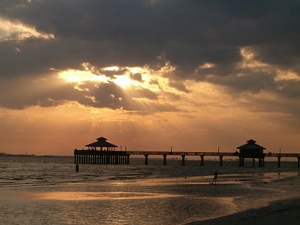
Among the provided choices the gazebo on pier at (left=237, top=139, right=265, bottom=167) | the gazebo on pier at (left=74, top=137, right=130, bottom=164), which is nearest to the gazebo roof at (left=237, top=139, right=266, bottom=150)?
the gazebo on pier at (left=237, top=139, right=265, bottom=167)

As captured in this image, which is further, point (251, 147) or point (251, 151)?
point (251, 151)

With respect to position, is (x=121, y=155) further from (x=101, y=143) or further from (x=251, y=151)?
(x=251, y=151)

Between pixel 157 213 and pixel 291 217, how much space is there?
716cm

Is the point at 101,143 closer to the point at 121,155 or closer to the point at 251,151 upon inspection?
the point at 121,155

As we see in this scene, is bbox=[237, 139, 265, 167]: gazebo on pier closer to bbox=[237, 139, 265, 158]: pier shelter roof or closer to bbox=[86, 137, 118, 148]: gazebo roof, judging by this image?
bbox=[237, 139, 265, 158]: pier shelter roof

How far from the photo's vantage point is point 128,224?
63.0 ft

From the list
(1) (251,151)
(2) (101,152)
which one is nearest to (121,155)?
(2) (101,152)

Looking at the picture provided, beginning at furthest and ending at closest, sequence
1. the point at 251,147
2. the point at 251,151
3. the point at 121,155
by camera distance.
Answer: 1. the point at 121,155
2. the point at 251,151
3. the point at 251,147

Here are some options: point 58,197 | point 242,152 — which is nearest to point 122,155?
point 242,152

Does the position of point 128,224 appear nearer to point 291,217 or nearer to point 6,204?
point 291,217

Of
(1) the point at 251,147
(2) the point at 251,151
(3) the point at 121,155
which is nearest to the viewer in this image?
(1) the point at 251,147

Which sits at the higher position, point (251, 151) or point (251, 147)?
point (251, 147)

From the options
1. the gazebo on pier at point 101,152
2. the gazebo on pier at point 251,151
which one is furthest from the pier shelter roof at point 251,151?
the gazebo on pier at point 101,152

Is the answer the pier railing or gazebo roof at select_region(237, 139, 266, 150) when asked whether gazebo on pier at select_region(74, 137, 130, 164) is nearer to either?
the pier railing
